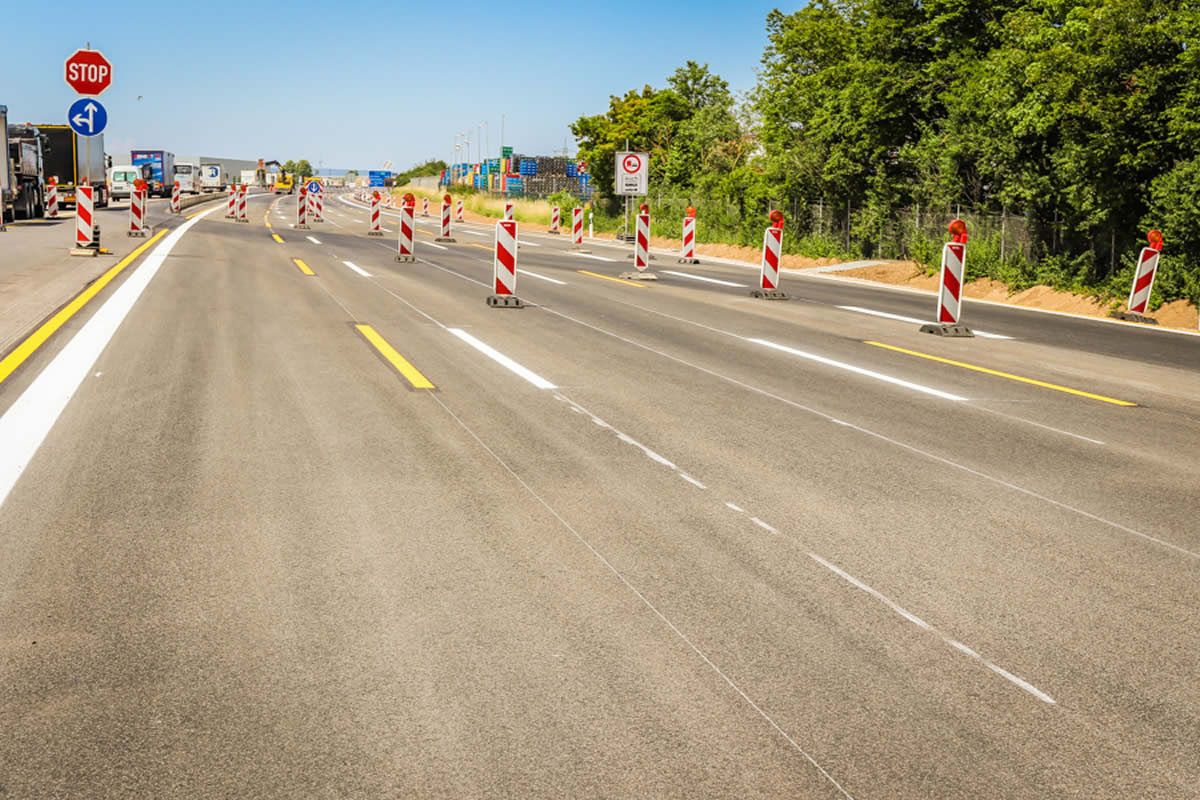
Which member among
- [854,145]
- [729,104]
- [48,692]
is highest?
[729,104]

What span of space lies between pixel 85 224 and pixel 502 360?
1552cm

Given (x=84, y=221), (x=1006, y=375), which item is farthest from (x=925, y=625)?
(x=84, y=221)

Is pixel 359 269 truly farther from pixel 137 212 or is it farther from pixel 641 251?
pixel 137 212

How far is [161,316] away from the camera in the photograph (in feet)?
40.6

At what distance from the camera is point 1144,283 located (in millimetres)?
17406

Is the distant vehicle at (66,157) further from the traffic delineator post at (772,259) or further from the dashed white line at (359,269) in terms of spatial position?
the traffic delineator post at (772,259)

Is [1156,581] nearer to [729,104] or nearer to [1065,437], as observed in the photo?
[1065,437]

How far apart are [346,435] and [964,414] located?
5037 mm

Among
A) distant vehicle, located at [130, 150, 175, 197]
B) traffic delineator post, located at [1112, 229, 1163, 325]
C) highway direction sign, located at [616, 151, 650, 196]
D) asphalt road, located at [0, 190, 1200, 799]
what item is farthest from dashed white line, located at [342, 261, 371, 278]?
distant vehicle, located at [130, 150, 175, 197]

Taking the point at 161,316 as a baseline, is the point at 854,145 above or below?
above

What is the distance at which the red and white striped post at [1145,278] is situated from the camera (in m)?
16.9

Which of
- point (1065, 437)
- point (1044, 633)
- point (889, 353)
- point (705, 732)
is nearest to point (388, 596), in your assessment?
point (705, 732)

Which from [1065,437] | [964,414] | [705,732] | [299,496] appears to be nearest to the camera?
[705,732]

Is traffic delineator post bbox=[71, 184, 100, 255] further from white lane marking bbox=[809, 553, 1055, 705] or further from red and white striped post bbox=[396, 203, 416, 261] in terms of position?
white lane marking bbox=[809, 553, 1055, 705]
